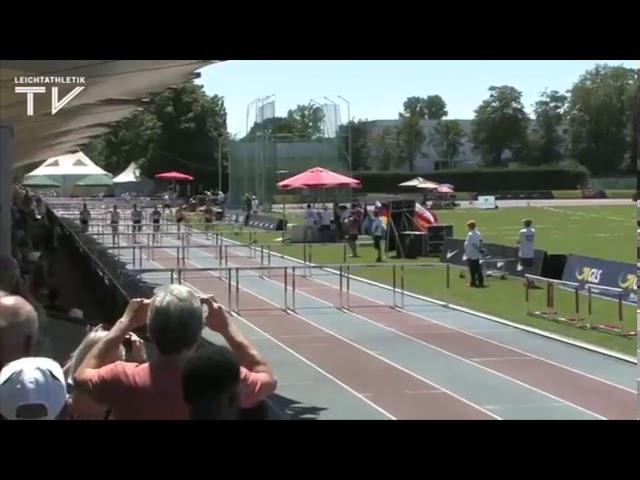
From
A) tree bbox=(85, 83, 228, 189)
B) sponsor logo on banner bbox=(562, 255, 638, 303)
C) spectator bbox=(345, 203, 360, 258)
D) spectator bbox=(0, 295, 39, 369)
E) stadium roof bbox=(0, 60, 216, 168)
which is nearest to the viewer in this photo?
spectator bbox=(0, 295, 39, 369)

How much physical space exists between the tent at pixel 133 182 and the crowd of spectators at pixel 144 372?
4829 cm

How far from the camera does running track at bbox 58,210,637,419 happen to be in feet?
32.9

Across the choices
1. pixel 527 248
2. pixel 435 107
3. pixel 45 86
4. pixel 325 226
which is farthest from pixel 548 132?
pixel 45 86

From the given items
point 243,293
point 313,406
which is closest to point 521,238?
point 243,293

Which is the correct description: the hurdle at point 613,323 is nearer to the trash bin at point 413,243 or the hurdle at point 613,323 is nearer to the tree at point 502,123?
the trash bin at point 413,243

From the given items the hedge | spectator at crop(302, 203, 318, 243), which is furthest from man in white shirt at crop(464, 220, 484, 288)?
the hedge

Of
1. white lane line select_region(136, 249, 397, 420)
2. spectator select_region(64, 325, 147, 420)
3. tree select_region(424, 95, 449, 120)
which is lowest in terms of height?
white lane line select_region(136, 249, 397, 420)

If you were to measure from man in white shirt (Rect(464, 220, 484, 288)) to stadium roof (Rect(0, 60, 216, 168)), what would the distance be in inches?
275

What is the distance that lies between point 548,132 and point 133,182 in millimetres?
41687

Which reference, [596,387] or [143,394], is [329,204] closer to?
[596,387]

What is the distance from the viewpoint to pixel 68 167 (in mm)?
38688

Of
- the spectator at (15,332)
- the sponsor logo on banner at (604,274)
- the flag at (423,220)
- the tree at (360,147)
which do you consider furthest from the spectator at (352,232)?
the tree at (360,147)

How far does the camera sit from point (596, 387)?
432 inches

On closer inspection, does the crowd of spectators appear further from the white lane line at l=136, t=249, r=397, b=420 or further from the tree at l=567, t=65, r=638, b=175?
the tree at l=567, t=65, r=638, b=175
